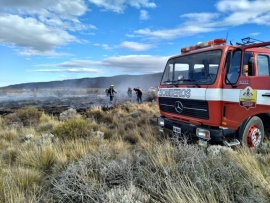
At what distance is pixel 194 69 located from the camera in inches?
264

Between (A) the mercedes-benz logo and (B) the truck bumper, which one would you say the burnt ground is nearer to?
(A) the mercedes-benz logo

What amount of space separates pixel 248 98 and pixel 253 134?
3.15 ft

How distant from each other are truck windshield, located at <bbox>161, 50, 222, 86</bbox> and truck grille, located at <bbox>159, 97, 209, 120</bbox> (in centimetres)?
47

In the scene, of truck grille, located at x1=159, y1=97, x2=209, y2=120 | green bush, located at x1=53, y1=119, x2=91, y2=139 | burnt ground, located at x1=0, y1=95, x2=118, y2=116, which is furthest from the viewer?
burnt ground, located at x1=0, y1=95, x2=118, y2=116

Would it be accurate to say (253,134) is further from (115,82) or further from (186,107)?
(115,82)

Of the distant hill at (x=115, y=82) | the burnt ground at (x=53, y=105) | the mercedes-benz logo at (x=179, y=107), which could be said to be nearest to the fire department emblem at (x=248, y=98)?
the mercedes-benz logo at (x=179, y=107)

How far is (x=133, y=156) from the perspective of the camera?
4.88m

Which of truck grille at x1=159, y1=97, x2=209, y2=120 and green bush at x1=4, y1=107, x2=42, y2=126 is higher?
truck grille at x1=159, y1=97, x2=209, y2=120

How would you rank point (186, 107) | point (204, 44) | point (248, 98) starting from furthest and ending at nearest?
point (204, 44)
point (186, 107)
point (248, 98)

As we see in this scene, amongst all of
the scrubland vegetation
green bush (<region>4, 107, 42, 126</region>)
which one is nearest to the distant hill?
green bush (<region>4, 107, 42, 126</region>)

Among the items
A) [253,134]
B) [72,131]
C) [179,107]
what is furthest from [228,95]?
[72,131]

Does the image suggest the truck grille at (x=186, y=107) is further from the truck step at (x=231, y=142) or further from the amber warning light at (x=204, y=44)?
the amber warning light at (x=204, y=44)

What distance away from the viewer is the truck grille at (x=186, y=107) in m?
6.13

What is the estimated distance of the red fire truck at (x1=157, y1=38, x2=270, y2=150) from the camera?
18.8 feet
